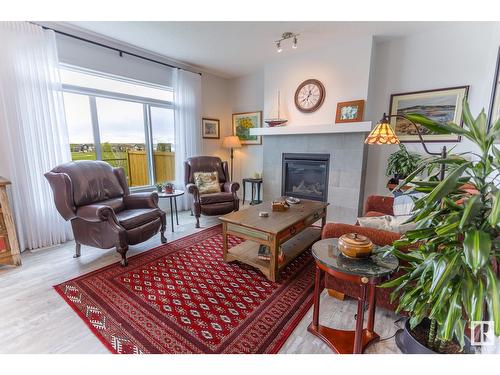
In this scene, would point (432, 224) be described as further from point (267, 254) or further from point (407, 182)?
point (267, 254)

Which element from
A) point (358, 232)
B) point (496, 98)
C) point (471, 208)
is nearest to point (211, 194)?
point (358, 232)

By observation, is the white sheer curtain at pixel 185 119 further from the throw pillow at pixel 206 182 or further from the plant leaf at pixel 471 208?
the plant leaf at pixel 471 208

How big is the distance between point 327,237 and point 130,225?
1.92 metres

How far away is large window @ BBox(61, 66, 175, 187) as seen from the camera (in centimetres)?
321

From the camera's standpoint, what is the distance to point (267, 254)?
2260 millimetres

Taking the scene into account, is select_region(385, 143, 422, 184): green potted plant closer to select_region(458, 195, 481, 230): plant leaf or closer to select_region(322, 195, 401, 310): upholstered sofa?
select_region(322, 195, 401, 310): upholstered sofa

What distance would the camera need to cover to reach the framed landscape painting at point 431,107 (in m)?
3.03

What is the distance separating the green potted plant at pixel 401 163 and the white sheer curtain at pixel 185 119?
3275mm

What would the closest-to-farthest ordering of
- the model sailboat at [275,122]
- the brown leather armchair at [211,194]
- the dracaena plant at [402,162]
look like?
the dracaena plant at [402,162], the brown leather armchair at [211,194], the model sailboat at [275,122]

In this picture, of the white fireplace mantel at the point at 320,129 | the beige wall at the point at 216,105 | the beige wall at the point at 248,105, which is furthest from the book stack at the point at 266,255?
the beige wall at the point at 216,105

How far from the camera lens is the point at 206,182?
12.9ft

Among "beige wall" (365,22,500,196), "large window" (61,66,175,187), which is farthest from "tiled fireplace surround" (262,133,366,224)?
"large window" (61,66,175,187)
